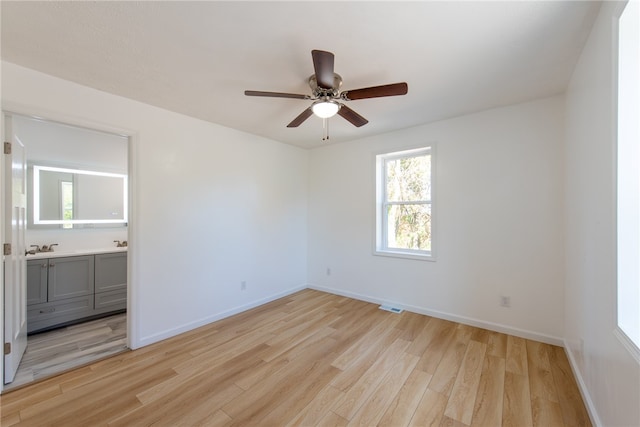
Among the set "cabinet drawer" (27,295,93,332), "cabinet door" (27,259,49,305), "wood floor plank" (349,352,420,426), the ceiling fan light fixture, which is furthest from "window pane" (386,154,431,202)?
"cabinet door" (27,259,49,305)

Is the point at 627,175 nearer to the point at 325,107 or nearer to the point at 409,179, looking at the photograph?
the point at 325,107

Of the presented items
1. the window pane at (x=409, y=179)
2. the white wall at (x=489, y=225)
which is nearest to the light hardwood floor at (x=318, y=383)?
the white wall at (x=489, y=225)

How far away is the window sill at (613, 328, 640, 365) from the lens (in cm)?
108

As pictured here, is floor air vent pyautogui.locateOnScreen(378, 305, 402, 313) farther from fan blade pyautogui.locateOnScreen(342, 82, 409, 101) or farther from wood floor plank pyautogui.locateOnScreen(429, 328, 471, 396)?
fan blade pyautogui.locateOnScreen(342, 82, 409, 101)

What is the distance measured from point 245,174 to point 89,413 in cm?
273

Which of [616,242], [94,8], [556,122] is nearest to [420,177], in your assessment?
[556,122]

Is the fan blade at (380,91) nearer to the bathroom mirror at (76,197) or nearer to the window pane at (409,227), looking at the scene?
the window pane at (409,227)

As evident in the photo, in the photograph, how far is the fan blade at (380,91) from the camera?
1762 millimetres

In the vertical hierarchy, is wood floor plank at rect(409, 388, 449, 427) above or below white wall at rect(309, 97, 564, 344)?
below

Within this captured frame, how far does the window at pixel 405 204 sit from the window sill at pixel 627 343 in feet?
6.69

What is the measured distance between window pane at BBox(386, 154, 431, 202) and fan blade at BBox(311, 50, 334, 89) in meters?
2.15

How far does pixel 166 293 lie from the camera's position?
9.13ft

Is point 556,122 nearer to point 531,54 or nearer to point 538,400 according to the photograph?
point 531,54

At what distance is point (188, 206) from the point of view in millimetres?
2977
